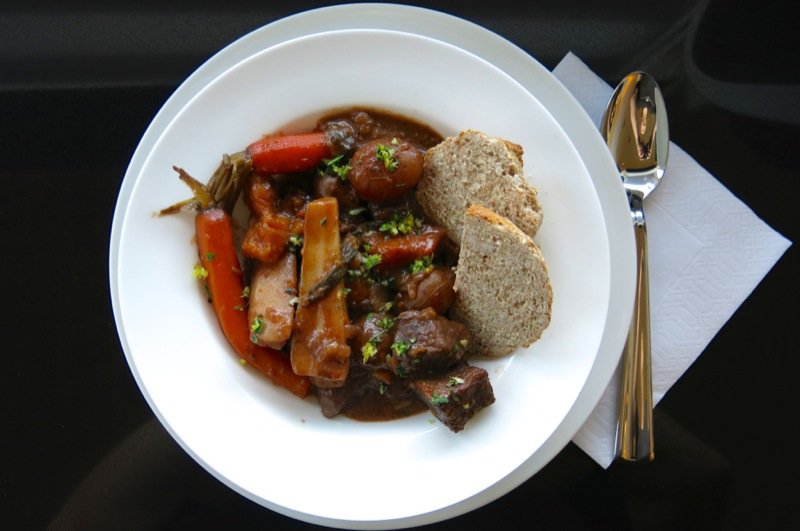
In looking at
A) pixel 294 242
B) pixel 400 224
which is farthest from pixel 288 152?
pixel 400 224

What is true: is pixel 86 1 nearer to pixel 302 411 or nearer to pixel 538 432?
pixel 302 411

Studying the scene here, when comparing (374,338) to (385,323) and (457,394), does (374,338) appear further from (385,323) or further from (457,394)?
(457,394)

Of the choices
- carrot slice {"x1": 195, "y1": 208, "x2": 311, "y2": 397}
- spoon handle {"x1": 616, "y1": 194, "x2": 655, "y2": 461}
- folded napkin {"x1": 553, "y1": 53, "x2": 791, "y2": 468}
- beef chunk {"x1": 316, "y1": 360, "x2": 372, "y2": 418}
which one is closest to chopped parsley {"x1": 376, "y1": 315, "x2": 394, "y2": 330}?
beef chunk {"x1": 316, "y1": 360, "x2": 372, "y2": 418}

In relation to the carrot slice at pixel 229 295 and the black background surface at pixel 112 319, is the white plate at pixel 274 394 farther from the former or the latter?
the black background surface at pixel 112 319

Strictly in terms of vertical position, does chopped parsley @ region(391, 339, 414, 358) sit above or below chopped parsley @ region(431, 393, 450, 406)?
above

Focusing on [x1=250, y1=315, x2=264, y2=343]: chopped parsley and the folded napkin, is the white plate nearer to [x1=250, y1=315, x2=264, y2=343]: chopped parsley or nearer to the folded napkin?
[x1=250, y1=315, x2=264, y2=343]: chopped parsley

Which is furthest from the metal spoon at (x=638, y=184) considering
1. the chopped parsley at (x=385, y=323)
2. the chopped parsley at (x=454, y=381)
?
the chopped parsley at (x=385, y=323)

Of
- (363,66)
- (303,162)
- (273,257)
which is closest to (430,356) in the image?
(273,257)
